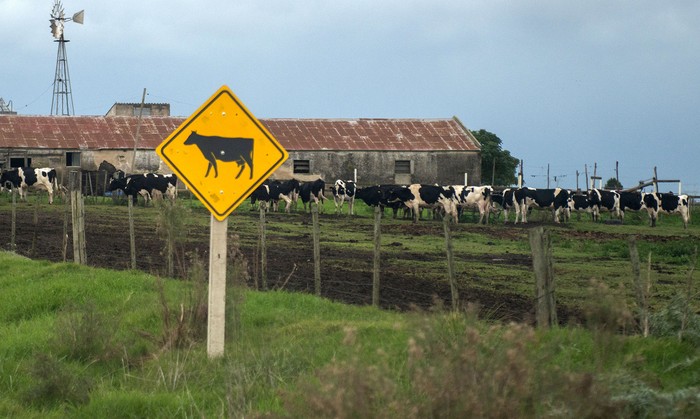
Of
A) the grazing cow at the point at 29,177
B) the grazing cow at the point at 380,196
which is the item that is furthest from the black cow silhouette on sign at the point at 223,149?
the grazing cow at the point at 29,177

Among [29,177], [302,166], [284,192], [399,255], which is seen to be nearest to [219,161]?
[399,255]

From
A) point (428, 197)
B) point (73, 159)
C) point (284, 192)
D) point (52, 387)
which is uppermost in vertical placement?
point (73, 159)

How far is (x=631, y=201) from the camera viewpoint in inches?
1731

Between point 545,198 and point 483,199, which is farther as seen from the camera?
point 545,198

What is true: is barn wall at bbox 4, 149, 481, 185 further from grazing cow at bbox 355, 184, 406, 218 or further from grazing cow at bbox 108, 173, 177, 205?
grazing cow at bbox 355, 184, 406, 218

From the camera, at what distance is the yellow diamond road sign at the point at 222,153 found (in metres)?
9.52

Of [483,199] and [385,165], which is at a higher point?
[385,165]

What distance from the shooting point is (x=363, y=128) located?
5984 cm

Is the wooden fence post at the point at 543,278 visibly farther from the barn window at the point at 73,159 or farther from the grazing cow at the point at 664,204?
the barn window at the point at 73,159

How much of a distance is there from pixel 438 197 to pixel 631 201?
28.0 feet

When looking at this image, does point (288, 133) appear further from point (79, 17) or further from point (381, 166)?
point (79, 17)

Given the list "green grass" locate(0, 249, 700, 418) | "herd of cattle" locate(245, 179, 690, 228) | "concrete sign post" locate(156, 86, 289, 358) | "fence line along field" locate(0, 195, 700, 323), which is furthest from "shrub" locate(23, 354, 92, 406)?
"herd of cattle" locate(245, 179, 690, 228)

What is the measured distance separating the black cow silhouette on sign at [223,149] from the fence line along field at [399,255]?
225 cm

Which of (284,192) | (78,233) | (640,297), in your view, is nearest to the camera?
(640,297)
